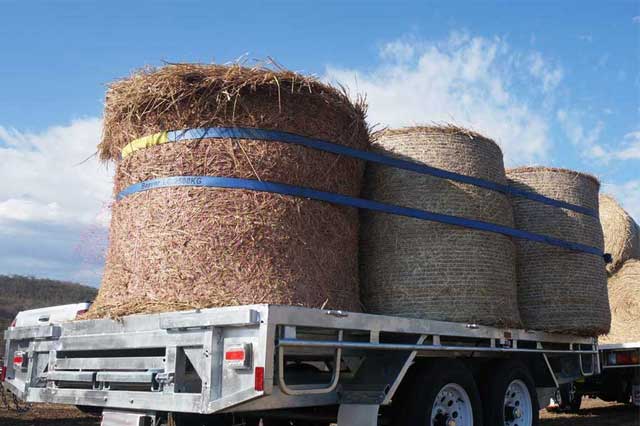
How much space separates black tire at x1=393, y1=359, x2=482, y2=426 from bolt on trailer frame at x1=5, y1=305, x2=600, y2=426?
0.09 m

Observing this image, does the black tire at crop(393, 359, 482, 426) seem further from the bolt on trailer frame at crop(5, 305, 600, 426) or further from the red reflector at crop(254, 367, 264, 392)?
the red reflector at crop(254, 367, 264, 392)

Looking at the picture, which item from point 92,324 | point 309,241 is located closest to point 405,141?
point 309,241

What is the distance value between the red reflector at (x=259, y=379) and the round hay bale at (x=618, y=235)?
9212 mm

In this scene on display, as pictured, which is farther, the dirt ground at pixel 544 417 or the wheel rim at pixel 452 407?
the dirt ground at pixel 544 417

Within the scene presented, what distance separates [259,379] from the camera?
388cm

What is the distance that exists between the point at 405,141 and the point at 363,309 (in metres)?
1.51

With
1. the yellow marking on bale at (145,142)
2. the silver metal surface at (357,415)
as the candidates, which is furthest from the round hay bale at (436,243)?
the yellow marking on bale at (145,142)

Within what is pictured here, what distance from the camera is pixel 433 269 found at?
5.66 m

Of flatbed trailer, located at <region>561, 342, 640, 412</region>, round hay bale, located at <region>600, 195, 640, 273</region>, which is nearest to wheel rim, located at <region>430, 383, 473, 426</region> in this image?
flatbed trailer, located at <region>561, 342, 640, 412</region>

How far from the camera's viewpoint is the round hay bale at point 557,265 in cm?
680

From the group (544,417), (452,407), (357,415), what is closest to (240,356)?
(357,415)

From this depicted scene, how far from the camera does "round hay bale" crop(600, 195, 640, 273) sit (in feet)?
38.4

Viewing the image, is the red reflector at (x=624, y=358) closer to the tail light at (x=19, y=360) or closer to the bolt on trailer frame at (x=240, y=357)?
the bolt on trailer frame at (x=240, y=357)

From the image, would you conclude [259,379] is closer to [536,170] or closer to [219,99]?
[219,99]
